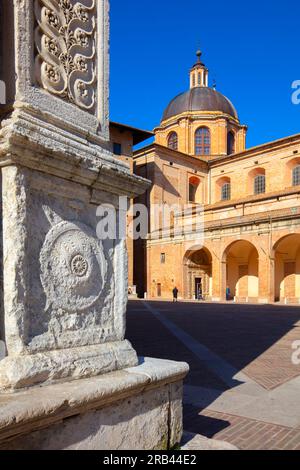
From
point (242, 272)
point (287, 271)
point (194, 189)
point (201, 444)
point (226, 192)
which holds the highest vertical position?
point (194, 189)

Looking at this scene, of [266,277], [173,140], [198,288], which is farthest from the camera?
[173,140]

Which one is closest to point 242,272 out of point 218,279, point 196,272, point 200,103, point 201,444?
point 196,272

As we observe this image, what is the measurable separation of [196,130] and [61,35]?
1742 inches

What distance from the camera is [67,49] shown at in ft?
9.27

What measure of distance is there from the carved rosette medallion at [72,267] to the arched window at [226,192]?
40.9 meters

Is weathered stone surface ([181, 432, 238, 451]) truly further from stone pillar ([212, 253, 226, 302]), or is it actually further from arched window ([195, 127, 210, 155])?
arched window ([195, 127, 210, 155])

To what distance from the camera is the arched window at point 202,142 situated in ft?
149

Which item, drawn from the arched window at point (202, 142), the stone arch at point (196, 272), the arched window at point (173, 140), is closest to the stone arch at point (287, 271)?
the stone arch at point (196, 272)

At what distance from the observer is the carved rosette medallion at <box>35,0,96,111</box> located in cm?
265

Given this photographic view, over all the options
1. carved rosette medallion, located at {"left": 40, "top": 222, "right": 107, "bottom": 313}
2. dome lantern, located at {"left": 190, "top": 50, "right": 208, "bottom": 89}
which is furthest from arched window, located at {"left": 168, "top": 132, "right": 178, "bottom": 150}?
carved rosette medallion, located at {"left": 40, "top": 222, "right": 107, "bottom": 313}

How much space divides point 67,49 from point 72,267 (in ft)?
4.88

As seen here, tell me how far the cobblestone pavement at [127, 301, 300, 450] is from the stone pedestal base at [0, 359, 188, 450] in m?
1.10

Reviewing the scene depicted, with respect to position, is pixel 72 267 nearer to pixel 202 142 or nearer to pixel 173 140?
pixel 202 142

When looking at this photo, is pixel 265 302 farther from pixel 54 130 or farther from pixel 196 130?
pixel 54 130
